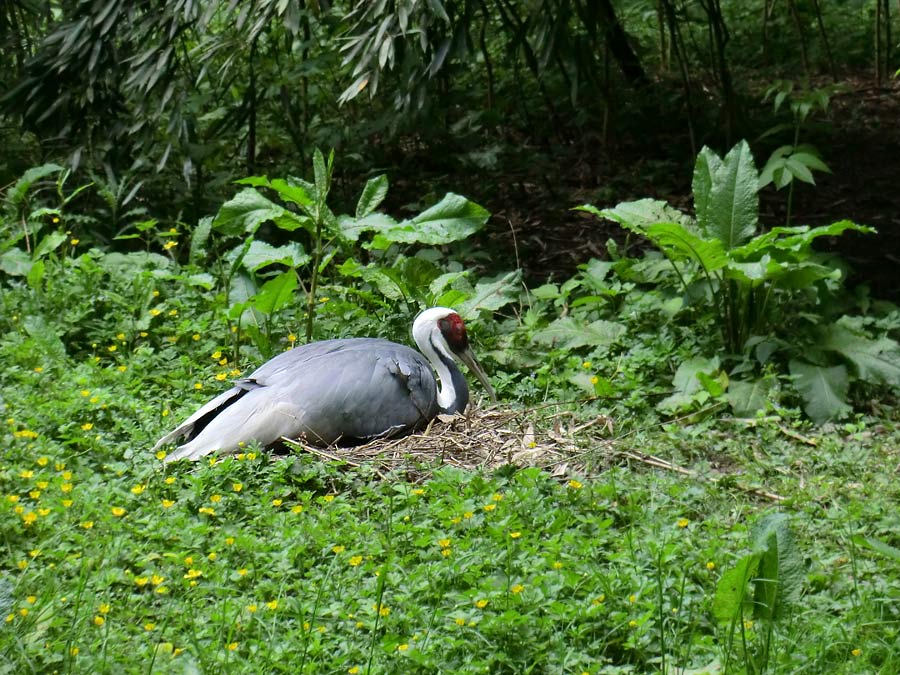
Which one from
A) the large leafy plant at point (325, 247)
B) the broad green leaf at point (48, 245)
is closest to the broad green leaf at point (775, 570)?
the large leafy plant at point (325, 247)

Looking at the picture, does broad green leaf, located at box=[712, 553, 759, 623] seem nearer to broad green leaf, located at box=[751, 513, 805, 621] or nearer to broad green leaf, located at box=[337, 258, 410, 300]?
broad green leaf, located at box=[751, 513, 805, 621]

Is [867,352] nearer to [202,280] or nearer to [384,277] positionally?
[384,277]

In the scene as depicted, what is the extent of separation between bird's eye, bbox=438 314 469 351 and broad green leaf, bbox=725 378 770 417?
1325mm

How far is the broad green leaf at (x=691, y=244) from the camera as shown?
5504mm

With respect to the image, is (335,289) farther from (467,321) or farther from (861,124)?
(861,124)

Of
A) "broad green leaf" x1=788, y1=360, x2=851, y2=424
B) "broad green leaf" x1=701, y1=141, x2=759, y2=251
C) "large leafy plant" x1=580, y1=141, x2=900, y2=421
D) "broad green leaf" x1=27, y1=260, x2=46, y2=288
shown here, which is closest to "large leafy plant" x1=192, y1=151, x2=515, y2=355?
"large leafy plant" x1=580, y1=141, x2=900, y2=421

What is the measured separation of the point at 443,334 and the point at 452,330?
5 cm

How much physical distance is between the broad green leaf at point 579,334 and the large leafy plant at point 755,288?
44 centimetres

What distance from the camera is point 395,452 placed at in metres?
5.10

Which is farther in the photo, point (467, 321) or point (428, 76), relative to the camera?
point (428, 76)

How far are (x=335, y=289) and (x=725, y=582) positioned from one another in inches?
141

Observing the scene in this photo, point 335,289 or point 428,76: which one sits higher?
point 428,76

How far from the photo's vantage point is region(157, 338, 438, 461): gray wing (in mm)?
5012

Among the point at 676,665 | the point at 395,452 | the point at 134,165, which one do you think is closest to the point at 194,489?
the point at 395,452
